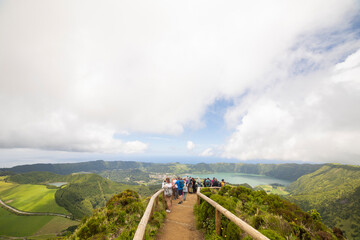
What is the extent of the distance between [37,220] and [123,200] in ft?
413

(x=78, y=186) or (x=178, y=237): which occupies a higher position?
(x=178, y=237)

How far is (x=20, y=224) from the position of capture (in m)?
86.9

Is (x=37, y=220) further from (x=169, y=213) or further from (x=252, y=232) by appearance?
(x=252, y=232)

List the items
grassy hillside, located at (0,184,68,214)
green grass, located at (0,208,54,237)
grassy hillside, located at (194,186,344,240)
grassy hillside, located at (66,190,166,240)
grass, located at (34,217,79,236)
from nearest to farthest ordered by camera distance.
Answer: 1. grassy hillside, located at (194,186,344,240)
2. grassy hillside, located at (66,190,166,240)
3. grass, located at (34,217,79,236)
4. green grass, located at (0,208,54,237)
5. grassy hillside, located at (0,184,68,214)

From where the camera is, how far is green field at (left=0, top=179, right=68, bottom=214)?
4255 inches

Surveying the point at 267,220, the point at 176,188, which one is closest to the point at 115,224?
the point at 176,188

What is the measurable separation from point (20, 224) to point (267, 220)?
137841mm

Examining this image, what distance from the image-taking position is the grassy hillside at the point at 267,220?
15.2 ft

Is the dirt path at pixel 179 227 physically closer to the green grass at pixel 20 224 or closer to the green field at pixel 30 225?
the green field at pixel 30 225

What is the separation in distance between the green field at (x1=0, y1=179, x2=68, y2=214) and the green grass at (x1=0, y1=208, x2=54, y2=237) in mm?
10124

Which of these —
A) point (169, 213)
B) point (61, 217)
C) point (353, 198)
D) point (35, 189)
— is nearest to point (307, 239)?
point (169, 213)

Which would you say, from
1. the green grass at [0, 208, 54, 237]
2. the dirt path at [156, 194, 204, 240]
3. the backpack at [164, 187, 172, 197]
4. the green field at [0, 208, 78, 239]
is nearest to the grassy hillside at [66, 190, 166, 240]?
the dirt path at [156, 194, 204, 240]

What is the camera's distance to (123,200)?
9.87 meters

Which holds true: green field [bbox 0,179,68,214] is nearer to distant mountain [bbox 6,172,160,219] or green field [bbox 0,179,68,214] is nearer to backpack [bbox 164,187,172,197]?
distant mountain [bbox 6,172,160,219]
